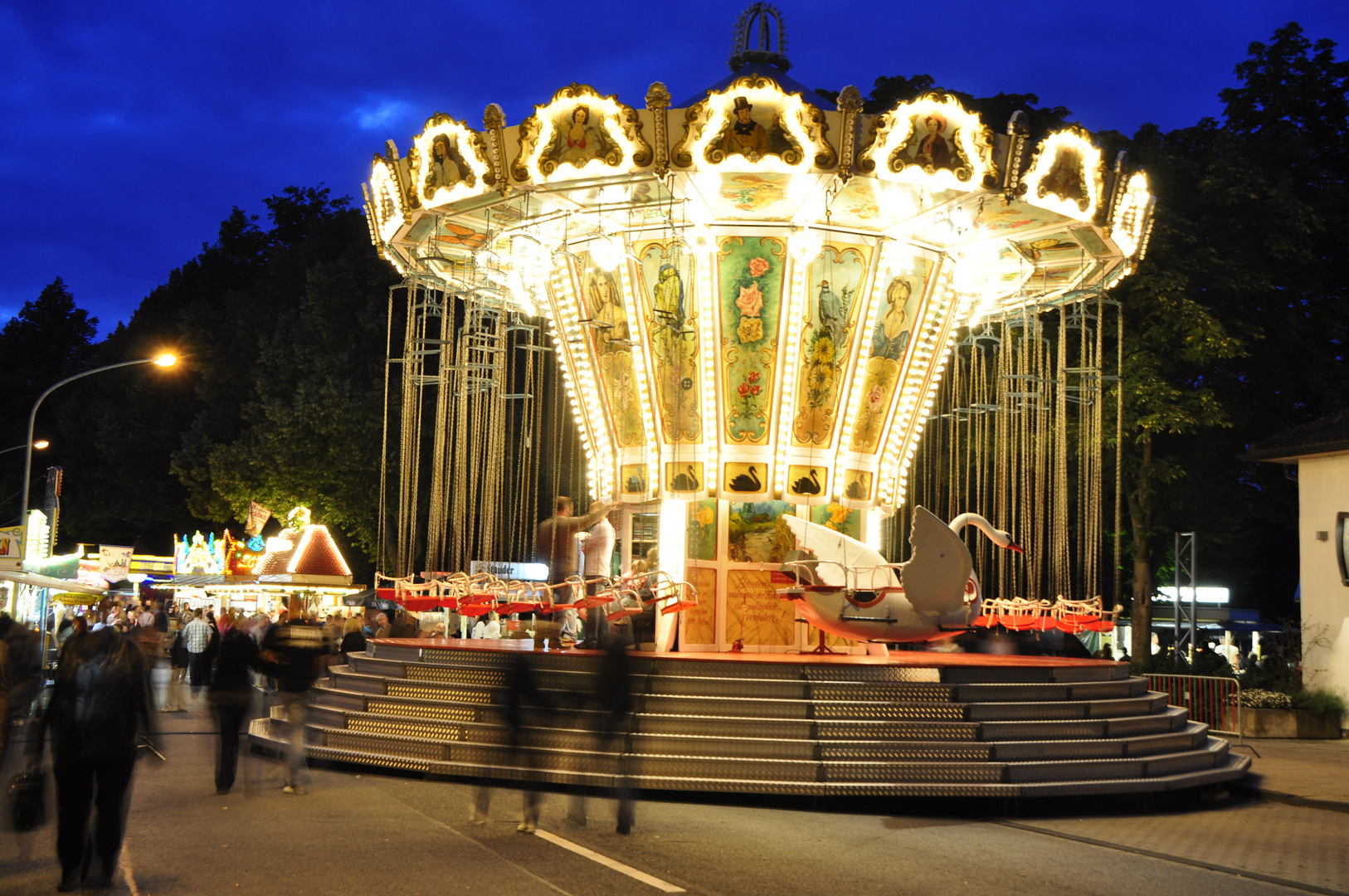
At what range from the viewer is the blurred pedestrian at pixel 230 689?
34.3ft

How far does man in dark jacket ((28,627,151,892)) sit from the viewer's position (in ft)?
23.4

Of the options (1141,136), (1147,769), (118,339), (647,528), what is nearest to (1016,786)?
(1147,769)

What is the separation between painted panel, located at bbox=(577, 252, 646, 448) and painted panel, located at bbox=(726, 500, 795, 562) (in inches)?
67.4

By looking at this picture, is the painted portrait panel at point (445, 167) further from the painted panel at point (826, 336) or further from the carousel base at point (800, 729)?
the carousel base at point (800, 729)

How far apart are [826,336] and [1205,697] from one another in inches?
338

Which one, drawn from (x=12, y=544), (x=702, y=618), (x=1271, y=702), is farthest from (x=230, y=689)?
(x=12, y=544)

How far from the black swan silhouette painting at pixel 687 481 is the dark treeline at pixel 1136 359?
12355 millimetres

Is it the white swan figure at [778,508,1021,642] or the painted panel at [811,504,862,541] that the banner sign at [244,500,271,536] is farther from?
the white swan figure at [778,508,1021,642]

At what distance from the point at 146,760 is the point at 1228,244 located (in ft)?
80.4

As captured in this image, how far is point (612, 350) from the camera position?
1709 centimetres

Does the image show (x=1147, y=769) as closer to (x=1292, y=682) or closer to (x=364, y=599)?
(x=1292, y=682)

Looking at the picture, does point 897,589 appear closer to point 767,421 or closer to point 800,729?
point 767,421

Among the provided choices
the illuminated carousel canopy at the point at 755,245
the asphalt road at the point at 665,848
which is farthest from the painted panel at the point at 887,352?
the asphalt road at the point at 665,848

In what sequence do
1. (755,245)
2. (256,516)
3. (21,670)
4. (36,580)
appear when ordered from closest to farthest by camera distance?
(21,670)
(755,245)
(36,580)
(256,516)
